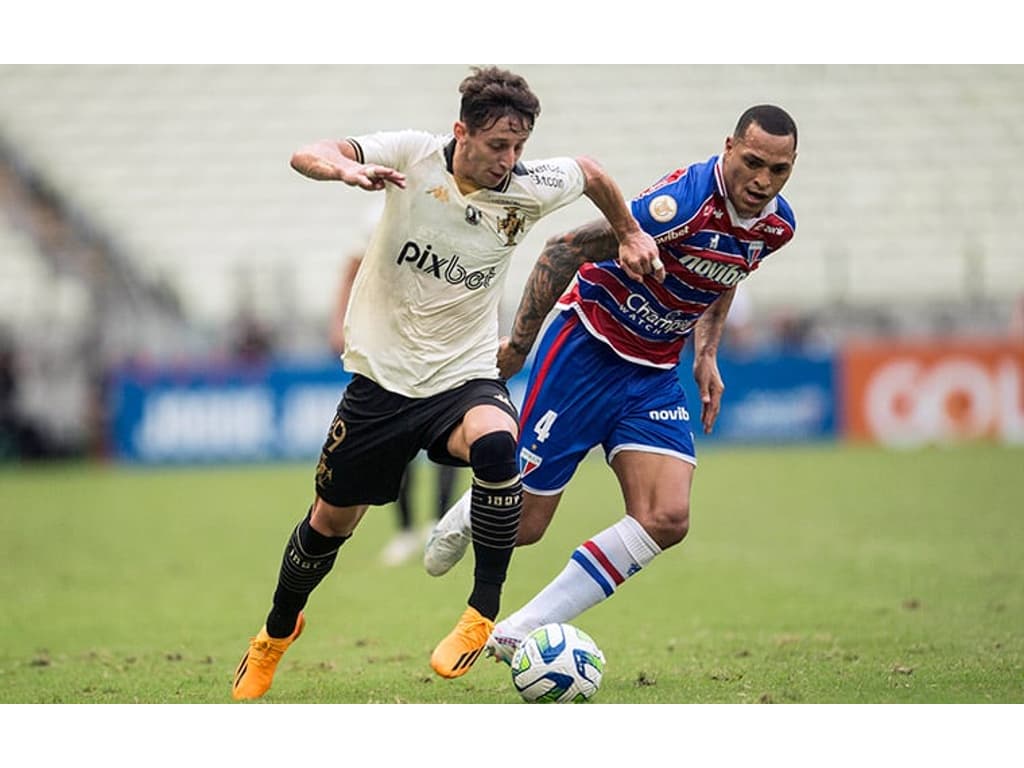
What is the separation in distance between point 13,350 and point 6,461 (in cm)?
155

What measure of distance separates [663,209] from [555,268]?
55 cm

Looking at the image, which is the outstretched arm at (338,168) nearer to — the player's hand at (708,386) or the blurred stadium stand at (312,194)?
the player's hand at (708,386)

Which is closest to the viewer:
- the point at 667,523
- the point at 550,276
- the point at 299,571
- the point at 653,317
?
the point at 299,571

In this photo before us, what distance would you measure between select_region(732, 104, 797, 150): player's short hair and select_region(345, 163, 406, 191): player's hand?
166cm

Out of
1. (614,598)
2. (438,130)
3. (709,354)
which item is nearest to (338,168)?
(709,354)

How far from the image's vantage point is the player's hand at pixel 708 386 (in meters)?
6.65

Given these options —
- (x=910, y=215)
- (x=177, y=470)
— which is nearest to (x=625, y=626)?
(x=177, y=470)

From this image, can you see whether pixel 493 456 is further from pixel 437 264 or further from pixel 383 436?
pixel 437 264

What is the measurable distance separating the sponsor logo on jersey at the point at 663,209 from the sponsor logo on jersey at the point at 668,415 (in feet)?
2.90

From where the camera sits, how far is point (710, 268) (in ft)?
20.7

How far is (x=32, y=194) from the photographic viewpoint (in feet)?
79.0

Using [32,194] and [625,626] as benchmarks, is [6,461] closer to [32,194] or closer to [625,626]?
[32,194]

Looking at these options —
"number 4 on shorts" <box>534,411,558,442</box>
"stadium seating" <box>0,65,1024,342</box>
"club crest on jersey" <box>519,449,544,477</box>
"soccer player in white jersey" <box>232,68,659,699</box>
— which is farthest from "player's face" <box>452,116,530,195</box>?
"stadium seating" <box>0,65,1024,342</box>

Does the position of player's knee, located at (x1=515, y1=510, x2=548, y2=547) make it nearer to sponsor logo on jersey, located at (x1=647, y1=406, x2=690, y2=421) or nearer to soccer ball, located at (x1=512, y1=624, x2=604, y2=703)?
sponsor logo on jersey, located at (x1=647, y1=406, x2=690, y2=421)
